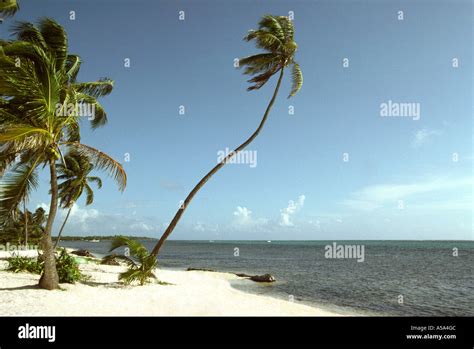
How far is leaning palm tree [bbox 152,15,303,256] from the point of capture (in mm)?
16516

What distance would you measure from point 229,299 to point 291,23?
1431 centimetres

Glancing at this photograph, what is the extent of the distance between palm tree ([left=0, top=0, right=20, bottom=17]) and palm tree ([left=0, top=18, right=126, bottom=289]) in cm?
97

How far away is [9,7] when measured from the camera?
1130 cm

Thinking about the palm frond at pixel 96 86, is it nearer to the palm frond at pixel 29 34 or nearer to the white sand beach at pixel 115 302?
the palm frond at pixel 29 34

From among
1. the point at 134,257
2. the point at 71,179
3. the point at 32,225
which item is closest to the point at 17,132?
the point at 134,257

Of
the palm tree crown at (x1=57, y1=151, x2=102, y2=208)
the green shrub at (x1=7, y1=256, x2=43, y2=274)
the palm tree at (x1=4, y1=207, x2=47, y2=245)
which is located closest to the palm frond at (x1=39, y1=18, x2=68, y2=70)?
the green shrub at (x1=7, y1=256, x2=43, y2=274)

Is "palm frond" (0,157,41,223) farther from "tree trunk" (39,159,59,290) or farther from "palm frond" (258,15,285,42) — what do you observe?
"palm frond" (258,15,285,42)

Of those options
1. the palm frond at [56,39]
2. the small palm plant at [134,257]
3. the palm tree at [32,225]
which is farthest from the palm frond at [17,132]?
the palm tree at [32,225]

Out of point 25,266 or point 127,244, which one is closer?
point 127,244

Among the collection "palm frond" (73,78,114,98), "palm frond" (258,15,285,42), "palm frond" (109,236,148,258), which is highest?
"palm frond" (258,15,285,42)

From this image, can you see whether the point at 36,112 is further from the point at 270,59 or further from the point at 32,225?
the point at 32,225

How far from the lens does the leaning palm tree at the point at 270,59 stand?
16516mm

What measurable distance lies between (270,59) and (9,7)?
37.7ft
